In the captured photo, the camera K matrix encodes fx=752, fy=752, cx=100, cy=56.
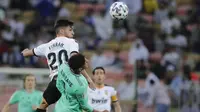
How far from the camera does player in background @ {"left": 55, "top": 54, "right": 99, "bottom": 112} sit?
10.9 metres

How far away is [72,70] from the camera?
1099cm

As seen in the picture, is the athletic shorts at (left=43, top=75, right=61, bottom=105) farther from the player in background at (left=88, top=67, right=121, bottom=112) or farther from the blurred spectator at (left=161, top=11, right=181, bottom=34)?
the blurred spectator at (left=161, top=11, right=181, bottom=34)

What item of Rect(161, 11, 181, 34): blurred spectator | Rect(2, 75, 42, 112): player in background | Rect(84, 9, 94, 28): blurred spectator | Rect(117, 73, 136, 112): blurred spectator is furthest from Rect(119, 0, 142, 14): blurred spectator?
Rect(2, 75, 42, 112): player in background

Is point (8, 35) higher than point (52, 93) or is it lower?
higher

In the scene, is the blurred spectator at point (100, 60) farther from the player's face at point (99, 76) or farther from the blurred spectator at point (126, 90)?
the player's face at point (99, 76)

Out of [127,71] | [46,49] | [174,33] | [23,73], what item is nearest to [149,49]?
[174,33]

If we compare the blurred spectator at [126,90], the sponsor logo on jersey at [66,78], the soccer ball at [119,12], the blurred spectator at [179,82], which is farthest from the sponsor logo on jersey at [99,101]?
the blurred spectator at [179,82]

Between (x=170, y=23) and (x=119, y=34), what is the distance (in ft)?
5.87

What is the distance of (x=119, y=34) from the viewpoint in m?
24.3

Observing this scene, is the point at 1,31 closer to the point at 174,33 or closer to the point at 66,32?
the point at 174,33

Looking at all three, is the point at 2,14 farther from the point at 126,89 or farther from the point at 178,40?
the point at 126,89

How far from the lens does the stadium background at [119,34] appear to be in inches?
877

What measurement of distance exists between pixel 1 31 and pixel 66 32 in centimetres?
1223

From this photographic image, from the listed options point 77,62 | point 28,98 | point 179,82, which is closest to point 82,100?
point 77,62
